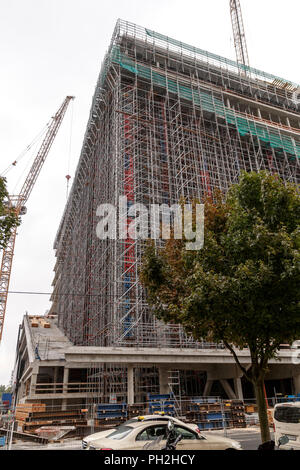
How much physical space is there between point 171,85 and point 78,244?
21950 mm

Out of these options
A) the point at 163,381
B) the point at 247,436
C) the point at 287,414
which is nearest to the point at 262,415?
the point at 287,414

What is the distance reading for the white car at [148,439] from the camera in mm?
7234

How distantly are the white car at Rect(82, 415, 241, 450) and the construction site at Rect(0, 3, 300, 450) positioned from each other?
9.53 metres

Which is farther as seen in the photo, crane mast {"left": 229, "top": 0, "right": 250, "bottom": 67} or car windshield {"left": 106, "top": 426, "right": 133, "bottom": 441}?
crane mast {"left": 229, "top": 0, "right": 250, "bottom": 67}

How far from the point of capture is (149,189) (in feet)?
92.5

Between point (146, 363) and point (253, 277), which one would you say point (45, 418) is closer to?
point (146, 363)

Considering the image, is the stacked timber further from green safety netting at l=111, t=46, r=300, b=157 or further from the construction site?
green safety netting at l=111, t=46, r=300, b=157

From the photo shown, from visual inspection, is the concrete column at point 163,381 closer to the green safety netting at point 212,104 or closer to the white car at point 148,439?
the white car at point 148,439

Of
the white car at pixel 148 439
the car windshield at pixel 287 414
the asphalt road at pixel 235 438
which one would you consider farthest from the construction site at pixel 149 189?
the white car at pixel 148 439

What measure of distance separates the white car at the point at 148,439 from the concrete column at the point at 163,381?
1505 cm

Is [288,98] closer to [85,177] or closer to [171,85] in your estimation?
[171,85]

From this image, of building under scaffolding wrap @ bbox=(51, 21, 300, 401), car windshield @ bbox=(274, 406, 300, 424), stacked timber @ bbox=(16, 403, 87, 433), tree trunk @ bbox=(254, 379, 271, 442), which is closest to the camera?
tree trunk @ bbox=(254, 379, 271, 442)

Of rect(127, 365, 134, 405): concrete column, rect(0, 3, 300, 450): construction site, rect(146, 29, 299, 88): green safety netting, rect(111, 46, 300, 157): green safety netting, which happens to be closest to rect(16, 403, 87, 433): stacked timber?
rect(0, 3, 300, 450): construction site

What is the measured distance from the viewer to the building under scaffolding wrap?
81.5 feet
